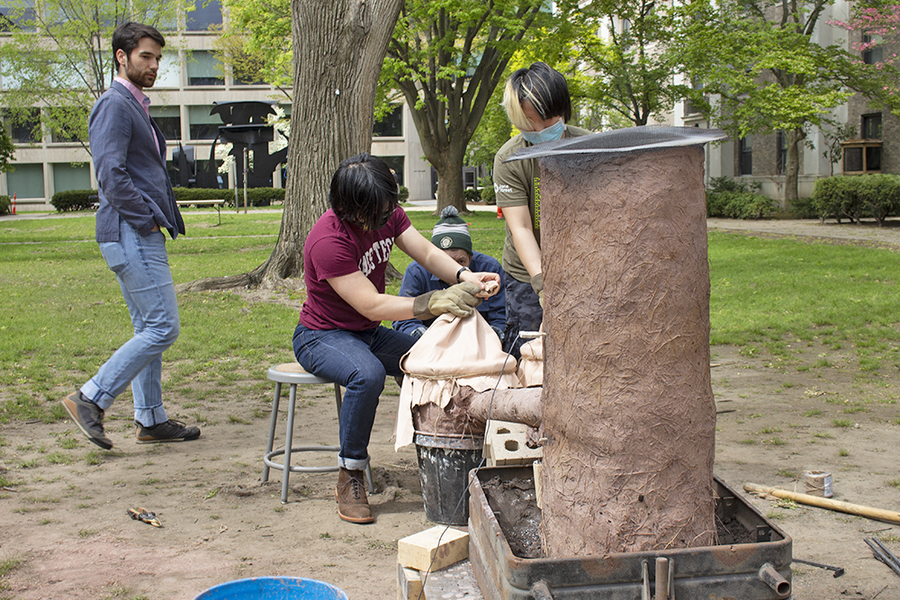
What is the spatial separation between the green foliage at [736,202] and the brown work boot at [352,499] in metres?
20.8

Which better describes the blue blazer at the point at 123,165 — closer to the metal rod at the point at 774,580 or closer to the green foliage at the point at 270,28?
the metal rod at the point at 774,580

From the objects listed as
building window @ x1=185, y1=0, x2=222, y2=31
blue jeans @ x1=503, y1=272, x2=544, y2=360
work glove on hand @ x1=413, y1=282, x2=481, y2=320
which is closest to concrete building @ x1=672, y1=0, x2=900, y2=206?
blue jeans @ x1=503, y1=272, x2=544, y2=360

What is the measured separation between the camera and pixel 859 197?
19.3 metres

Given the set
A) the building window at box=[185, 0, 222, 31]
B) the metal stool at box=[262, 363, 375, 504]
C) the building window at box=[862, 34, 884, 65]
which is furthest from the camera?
the building window at box=[185, 0, 222, 31]

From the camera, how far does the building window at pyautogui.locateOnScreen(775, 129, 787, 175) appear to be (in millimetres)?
29734

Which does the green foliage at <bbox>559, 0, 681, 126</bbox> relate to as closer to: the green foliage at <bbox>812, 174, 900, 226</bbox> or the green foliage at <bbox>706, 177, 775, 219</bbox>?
the green foliage at <bbox>706, 177, 775, 219</bbox>

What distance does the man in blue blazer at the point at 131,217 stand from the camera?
418 centimetres

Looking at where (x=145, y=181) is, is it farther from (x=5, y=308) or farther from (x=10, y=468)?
(x=5, y=308)

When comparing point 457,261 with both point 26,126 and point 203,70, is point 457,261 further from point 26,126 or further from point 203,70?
point 203,70

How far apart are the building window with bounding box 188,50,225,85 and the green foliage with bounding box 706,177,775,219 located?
36320 mm

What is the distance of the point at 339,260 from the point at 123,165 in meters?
1.53

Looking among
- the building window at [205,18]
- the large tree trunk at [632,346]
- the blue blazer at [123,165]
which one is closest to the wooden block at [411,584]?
the large tree trunk at [632,346]

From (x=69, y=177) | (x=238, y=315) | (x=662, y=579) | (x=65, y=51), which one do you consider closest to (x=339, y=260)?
(x=662, y=579)

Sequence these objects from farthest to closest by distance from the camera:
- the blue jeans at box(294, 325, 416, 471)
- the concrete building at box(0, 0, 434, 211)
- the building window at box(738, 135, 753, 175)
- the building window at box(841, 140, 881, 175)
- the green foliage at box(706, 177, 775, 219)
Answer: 1. the concrete building at box(0, 0, 434, 211)
2. the building window at box(738, 135, 753, 175)
3. the building window at box(841, 140, 881, 175)
4. the green foliage at box(706, 177, 775, 219)
5. the blue jeans at box(294, 325, 416, 471)
